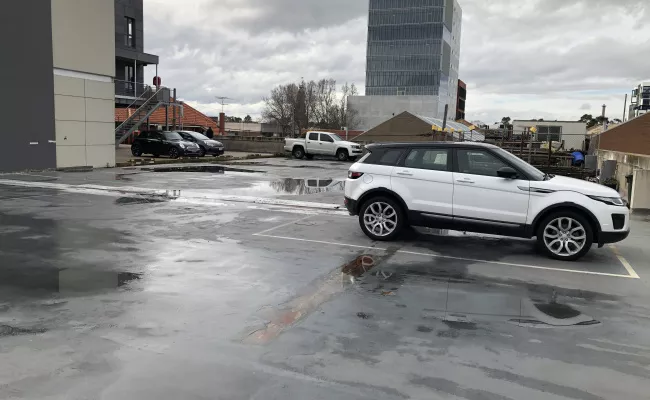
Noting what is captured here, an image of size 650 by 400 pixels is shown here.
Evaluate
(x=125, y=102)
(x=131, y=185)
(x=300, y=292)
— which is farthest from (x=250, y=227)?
(x=125, y=102)

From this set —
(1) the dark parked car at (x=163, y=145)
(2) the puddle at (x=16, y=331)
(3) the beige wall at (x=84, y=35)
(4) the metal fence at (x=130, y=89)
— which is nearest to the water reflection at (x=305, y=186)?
(3) the beige wall at (x=84, y=35)

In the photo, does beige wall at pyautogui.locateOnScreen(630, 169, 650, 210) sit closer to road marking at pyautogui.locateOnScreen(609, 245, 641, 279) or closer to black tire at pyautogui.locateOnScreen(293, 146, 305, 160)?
road marking at pyautogui.locateOnScreen(609, 245, 641, 279)

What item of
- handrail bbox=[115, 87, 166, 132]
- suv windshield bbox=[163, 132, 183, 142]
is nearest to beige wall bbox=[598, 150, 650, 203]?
suv windshield bbox=[163, 132, 183, 142]

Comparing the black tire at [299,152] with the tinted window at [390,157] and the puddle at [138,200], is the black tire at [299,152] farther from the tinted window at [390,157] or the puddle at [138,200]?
the tinted window at [390,157]

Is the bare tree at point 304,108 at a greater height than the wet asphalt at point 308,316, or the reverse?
the bare tree at point 304,108

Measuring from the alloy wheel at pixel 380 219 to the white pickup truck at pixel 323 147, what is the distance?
25903 millimetres

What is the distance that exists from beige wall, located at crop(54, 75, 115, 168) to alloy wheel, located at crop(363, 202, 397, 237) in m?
16.9

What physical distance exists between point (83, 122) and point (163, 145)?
864 cm

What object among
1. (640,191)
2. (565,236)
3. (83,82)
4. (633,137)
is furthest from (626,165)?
(83,82)

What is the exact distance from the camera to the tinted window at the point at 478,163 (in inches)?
327

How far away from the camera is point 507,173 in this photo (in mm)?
8055

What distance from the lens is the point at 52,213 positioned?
35.3ft

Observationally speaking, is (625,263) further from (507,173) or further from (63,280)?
(63,280)

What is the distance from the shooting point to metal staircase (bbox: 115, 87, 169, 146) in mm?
33125
